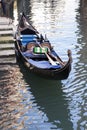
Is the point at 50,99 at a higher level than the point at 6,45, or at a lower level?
lower

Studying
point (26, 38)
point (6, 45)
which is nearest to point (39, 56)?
point (6, 45)

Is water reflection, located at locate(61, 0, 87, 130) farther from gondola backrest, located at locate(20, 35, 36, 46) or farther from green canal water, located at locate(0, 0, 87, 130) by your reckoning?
gondola backrest, located at locate(20, 35, 36, 46)

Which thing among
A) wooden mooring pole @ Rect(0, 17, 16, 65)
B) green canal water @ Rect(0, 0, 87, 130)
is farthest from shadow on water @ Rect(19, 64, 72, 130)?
wooden mooring pole @ Rect(0, 17, 16, 65)

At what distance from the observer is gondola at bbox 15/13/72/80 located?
1176 centimetres

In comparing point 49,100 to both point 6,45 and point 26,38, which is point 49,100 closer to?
point 6,45

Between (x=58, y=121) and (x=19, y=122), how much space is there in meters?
1.03

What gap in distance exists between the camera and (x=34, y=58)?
14.3m

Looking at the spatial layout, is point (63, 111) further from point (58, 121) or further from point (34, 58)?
point (34, 58)

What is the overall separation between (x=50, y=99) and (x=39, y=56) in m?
2.77

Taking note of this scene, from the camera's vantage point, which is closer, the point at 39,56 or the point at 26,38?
the point at 39,56

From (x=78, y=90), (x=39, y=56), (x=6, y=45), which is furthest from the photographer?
(x=6, y=45)

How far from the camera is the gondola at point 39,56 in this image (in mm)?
11758

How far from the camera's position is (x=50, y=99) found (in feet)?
39.1

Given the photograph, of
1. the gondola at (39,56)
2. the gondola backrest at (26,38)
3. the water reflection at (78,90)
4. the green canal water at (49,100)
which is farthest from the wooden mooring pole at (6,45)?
the water reflection at (78,90)
